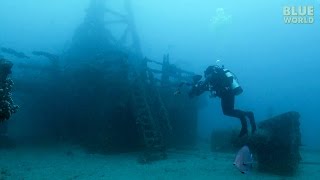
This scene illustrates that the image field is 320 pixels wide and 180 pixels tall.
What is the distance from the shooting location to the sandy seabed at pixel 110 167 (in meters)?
11.3

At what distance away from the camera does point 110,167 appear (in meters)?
12.7

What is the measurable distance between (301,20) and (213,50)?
13725cm

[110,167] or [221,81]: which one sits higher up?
[221,81]

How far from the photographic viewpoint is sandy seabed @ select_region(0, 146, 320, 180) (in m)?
11.3

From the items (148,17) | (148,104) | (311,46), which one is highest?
(148,17)

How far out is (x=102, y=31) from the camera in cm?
2323

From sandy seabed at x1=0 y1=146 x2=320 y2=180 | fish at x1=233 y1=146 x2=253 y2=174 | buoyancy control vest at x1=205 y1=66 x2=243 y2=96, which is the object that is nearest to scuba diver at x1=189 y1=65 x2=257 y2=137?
buoyancy control vest at x1=205 y1=66 x2=243 y2=96

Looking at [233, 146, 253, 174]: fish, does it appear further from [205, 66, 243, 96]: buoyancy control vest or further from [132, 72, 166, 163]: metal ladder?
[132, 72, 166, 163]: metal ladder

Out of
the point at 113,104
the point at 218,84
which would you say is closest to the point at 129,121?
the point at 113,104

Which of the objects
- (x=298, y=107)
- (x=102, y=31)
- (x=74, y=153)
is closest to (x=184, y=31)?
(x=298, y=107)

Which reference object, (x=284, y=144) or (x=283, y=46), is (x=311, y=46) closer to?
(x=283, y=46)

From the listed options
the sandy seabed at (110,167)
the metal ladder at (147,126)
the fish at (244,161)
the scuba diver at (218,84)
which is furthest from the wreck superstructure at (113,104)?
the fish at (244,161)

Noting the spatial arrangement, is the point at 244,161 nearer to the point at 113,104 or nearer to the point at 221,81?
the point at 221,81

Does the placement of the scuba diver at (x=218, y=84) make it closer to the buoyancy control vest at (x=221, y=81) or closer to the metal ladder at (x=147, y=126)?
the buoyancy control vest at (x=221, y=81)
